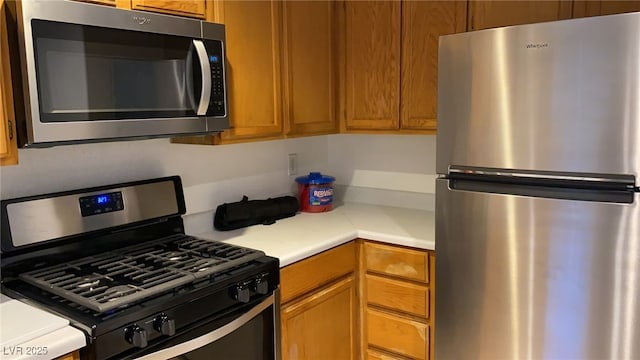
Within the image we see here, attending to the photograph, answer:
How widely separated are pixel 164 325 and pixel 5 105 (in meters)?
0.72

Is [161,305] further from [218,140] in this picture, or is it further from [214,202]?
[214,202]

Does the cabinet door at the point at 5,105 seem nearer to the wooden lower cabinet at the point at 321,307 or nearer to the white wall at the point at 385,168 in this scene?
the wooden lower cabinet at the point at 321,307

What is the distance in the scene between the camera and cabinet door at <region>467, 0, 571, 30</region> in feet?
6.42

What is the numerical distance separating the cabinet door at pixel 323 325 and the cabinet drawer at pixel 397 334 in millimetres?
97

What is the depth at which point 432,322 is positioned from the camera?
211 centimetres

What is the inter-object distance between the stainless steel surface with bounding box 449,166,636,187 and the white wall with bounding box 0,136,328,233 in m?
1.06

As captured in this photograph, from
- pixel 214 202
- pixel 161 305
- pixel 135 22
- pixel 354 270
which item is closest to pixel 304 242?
pixel 354 270

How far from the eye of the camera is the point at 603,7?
187 centimetres

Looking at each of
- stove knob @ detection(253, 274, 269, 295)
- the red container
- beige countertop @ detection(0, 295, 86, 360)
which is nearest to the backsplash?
the red container

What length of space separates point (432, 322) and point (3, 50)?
1730 millimetres

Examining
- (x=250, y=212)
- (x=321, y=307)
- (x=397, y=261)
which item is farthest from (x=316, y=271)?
(x=250, y=212)

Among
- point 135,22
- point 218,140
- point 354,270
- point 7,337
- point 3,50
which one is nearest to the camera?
point 7,337

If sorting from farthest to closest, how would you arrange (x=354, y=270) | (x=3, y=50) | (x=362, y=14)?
(x=362, y=14) → (x=354, y=270) → (x=3, y=50)

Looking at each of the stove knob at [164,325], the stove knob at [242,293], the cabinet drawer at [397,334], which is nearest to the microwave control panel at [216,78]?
the stove knob at [242,293]
